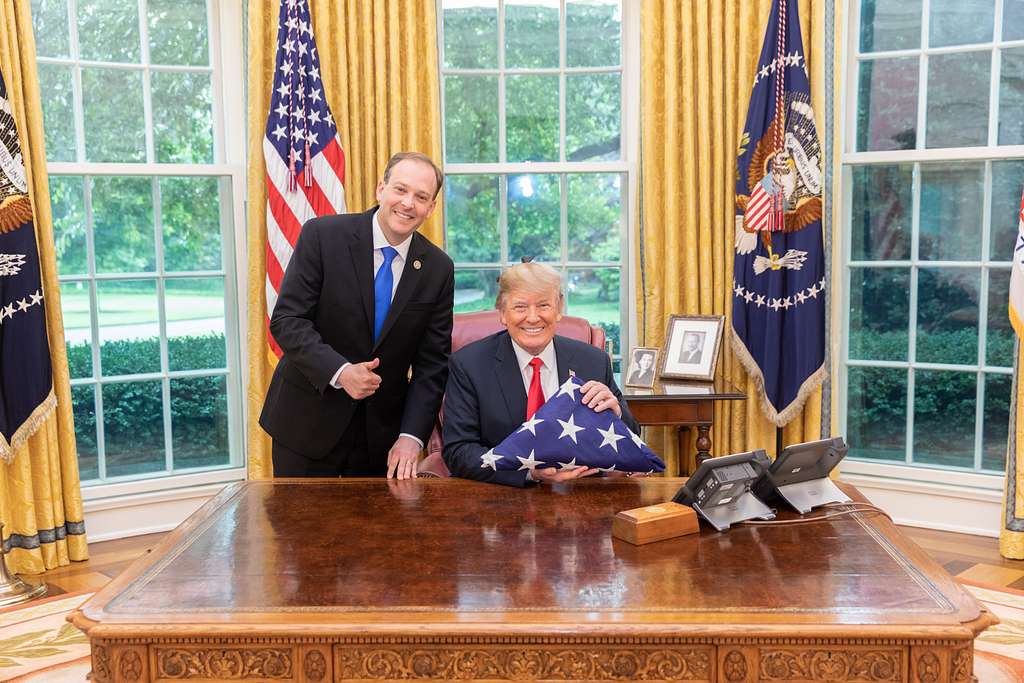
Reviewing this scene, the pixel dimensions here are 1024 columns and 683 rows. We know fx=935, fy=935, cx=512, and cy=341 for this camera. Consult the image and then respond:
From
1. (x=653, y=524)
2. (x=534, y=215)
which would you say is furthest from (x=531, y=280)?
(x=534, y=215)

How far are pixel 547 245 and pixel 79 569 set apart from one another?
246 centimetres

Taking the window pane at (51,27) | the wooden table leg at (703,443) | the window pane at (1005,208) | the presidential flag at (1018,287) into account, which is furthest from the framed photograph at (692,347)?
the window pane at (51,27)

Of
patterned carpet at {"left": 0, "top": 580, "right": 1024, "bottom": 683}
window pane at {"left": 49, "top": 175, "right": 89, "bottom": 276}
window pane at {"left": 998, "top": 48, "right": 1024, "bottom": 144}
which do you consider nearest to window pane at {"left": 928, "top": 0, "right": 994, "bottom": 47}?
window pane at {"left": 998, "top": 48, "right": 1024, "bottom": 144}

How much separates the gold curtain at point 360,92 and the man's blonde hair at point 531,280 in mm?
1745

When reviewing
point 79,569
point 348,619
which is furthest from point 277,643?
point 79,569

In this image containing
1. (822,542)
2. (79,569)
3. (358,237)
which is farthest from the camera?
(79,569)

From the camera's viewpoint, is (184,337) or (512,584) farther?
(184,337)

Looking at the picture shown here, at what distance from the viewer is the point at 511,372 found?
8.35 ft

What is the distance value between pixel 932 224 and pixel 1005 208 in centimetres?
29

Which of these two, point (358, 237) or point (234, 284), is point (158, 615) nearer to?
point (358, 237)

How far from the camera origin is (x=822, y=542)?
74.5 inches

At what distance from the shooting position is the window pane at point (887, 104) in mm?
4168

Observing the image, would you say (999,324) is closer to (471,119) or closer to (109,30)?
(471,119)

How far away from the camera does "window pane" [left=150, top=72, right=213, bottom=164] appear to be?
167 inches
